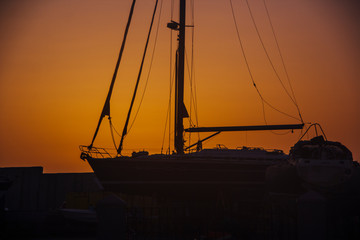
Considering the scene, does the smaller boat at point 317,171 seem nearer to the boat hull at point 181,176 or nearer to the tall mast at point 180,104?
the boat hull at point 181,176

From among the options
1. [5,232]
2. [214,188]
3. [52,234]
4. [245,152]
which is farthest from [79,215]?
[245,152]

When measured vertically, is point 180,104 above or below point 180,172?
above

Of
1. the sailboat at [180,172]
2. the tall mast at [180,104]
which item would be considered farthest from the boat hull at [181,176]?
the tall mast at [180,104]

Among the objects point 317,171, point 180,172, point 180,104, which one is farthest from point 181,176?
point 317,171

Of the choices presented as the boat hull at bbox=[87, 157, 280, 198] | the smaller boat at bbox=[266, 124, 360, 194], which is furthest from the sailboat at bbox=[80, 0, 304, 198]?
the smaller boat at bbox=[266, 124, 360, 194]

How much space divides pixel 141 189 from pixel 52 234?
6.47 meters

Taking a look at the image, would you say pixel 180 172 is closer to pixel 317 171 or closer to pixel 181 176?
pixel 181 176

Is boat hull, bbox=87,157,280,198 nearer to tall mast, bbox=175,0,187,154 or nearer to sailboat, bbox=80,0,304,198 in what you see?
sailboat, bbox=80,0,304,198

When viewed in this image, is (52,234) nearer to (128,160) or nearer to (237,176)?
(128,160)

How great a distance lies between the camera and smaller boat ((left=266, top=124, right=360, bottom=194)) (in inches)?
960

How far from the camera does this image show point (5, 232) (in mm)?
25312

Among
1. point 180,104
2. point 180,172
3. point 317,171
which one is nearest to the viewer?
point 317,171

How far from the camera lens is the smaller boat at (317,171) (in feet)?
80.0

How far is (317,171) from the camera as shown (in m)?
25.0
